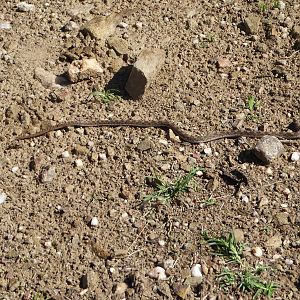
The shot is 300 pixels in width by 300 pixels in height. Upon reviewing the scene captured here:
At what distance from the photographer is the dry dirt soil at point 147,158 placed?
4207 mm

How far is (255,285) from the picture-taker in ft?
13.0

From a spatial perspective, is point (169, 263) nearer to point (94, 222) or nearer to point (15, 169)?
point (94, 222)

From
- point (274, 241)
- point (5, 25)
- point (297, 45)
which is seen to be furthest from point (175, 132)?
point (5, 25)

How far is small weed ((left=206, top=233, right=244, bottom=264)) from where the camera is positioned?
13.6 ft

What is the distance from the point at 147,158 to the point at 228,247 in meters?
1.09

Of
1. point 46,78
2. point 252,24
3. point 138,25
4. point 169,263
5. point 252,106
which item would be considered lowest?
point 46,78

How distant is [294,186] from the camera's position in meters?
4.57

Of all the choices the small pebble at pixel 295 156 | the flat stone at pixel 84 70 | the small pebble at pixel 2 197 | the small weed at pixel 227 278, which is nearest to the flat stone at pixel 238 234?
the small weed at pixel 227 278

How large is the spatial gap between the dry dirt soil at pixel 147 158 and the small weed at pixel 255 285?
4 cm

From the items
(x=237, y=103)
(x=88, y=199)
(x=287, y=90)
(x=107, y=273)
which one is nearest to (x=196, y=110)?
(x=237, y=103)

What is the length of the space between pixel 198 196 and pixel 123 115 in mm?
1134

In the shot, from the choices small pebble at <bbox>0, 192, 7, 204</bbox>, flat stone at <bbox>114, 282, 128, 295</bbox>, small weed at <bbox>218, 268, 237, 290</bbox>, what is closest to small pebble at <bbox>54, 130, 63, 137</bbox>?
small pebble at <bbox>0, 192, 7, 204</bbox>

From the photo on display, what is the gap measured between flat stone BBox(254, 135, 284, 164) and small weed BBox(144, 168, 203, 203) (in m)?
0.59

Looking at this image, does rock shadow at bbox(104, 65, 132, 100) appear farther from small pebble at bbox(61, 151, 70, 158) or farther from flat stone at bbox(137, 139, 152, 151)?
small pebble at bbox(61, 151, 70, 158)
